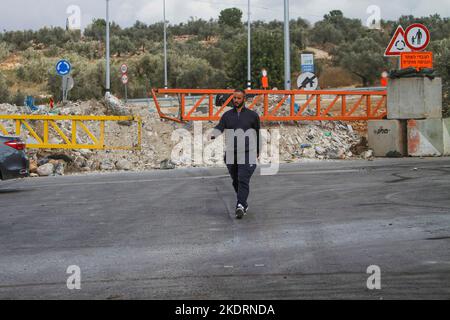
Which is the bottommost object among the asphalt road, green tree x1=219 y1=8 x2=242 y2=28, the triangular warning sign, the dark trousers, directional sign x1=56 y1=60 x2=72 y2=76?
the asphalt road

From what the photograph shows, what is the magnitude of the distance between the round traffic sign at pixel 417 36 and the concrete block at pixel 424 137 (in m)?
2.54

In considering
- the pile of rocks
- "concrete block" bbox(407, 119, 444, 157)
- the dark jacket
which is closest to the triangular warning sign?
"concrete block" bbox(407, 119, 444, 157)

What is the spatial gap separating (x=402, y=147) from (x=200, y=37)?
92.6 metres

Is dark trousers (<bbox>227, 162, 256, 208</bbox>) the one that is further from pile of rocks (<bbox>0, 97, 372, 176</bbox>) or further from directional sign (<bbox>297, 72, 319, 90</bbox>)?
directional sign (<bbox>297, 72, 319, 90</bbox>)

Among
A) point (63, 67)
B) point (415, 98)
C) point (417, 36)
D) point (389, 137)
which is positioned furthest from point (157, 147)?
point (417, 36)

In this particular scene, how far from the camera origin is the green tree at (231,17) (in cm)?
12769

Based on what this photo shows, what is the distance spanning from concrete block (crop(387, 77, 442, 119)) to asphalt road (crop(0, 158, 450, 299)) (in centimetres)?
781

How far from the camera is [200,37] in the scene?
11594 centimetres

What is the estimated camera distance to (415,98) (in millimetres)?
24984

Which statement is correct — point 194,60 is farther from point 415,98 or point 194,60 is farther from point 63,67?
point 415,98

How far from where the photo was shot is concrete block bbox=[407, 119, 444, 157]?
2465cm

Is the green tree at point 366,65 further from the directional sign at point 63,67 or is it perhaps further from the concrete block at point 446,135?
the concrete block at point 446,135

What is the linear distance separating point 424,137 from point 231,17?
345ft

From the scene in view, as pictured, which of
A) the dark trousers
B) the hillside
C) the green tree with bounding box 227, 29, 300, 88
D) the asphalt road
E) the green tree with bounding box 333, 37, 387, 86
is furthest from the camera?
the green tree with bounding box 333, 37, 387, 86
